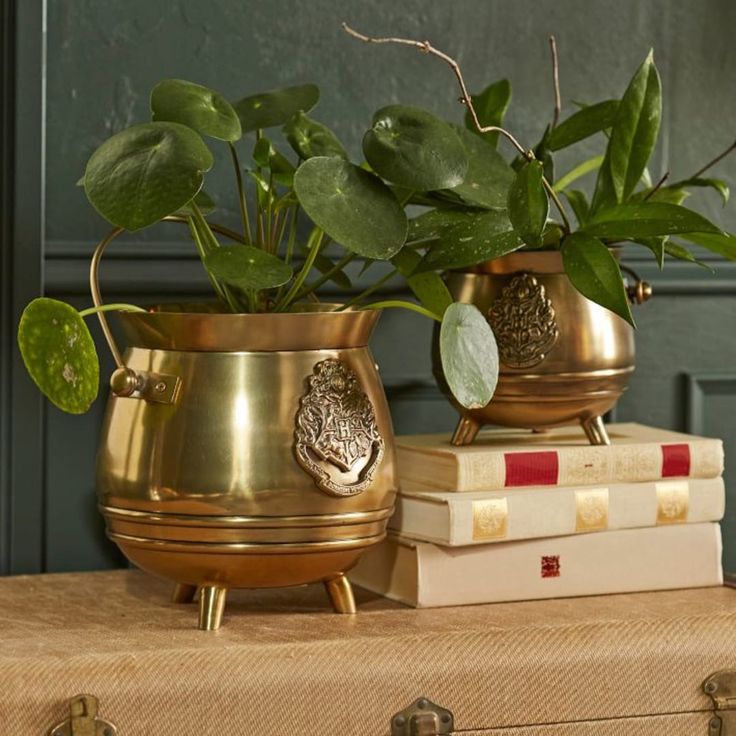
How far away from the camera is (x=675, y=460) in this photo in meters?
1.30

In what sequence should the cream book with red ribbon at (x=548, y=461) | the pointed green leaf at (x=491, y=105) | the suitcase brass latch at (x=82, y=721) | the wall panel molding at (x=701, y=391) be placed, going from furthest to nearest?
the wall panel molding at (x=701, y=391) → the pointed green leaf at (x=491, y=105) → the cream book with red ribbon at (x=548, y=461) → the suitcase brass latch at (x=82, y=721)

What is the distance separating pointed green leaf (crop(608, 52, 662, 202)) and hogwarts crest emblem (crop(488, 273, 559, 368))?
0.12m

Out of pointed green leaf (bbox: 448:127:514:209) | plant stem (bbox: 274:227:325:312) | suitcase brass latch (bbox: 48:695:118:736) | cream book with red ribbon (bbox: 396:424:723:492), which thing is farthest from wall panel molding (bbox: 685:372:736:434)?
suitcase brass latch (bbox: 48:695:118:736)

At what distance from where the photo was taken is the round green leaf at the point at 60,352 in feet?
3.43

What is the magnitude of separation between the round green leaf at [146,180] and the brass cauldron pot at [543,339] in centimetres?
36

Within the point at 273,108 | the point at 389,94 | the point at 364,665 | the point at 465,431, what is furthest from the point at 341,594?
the point at 389,94

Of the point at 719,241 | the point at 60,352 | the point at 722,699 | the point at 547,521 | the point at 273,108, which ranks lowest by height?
the point at 722,699

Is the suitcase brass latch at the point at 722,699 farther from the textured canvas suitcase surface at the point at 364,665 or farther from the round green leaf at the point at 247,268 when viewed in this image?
the round green leaf at the point at 247,268

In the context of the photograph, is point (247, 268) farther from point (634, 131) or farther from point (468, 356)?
point (634, 131)

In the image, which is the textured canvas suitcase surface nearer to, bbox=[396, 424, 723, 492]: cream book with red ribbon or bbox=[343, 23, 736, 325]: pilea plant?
bbox=[396, 424, 723, 492]: cream book with red ribbon

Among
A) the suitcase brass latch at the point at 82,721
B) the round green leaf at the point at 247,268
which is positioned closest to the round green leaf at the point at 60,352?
the round green leaf at the point at 247,268

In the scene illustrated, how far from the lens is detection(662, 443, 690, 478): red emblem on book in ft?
4.24

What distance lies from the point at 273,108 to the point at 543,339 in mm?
324

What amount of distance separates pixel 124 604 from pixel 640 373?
2.26 ft
